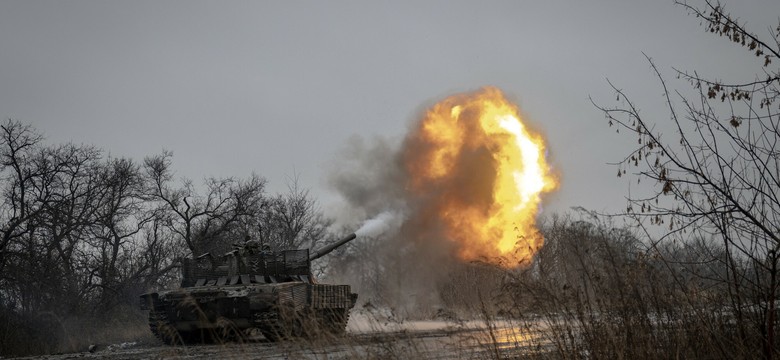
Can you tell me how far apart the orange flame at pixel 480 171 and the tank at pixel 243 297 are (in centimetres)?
765

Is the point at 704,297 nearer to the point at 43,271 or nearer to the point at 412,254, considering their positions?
the point at 43,271

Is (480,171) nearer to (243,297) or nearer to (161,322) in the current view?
(243,297)

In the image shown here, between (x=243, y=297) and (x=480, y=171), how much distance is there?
42.8 feet

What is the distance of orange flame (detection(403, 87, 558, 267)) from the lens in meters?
27.8

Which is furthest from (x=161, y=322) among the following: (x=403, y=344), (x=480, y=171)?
(x=480, y=171)

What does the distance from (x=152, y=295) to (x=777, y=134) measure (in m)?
17.3

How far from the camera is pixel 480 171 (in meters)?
28.3

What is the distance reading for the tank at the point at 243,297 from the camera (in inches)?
696

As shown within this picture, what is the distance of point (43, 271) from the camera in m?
25.6

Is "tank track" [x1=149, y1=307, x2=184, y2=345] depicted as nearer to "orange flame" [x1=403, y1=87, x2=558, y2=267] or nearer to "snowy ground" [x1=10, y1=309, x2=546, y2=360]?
"snowy ground" [x1=10, y1=309, x2=546, y2=360]

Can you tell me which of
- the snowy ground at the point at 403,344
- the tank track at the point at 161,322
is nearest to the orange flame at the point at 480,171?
the tank track at the point at 161,322

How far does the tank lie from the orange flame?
7.65 metres

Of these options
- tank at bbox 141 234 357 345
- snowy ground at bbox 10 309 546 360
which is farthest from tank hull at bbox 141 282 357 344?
snowy ground at bbox 10 309 546 360

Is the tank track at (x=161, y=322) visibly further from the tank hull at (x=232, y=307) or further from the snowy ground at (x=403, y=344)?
the snowy ground at (x=403, y=344)
